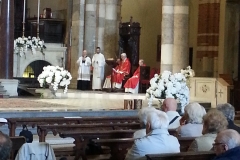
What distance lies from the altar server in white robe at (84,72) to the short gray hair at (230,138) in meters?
15.1

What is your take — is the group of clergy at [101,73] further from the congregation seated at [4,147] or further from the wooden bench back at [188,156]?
the congregation seated at [4,147]

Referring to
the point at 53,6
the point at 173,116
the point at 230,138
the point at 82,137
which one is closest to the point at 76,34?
the point at 53,6

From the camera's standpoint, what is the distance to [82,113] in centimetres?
1203

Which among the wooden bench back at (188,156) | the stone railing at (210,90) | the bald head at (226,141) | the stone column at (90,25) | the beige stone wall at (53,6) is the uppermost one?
the beige stone wall at (53,6)

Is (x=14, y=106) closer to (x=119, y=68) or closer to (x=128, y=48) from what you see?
(x=119, y=68)

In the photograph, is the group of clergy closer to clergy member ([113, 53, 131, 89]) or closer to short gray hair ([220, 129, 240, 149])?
clergy member ([113, 53, 131, 89])

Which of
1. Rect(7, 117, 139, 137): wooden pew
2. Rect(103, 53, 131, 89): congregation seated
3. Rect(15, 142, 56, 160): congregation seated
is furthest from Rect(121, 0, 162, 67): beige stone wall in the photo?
Rect(15, 142, 56, 160): congregation seated

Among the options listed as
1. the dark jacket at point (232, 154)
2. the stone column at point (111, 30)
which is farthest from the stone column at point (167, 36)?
the dark jacket at point (232, 154)

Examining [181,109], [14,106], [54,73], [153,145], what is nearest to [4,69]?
[54,73]

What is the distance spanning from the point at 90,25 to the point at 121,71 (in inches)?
105

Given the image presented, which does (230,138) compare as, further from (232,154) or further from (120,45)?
(120,45)

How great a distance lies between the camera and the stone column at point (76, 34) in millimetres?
21500

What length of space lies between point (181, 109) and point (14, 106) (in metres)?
4.04

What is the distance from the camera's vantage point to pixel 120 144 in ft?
20.1
